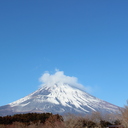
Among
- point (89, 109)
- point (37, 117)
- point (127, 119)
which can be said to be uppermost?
point (89, 109)

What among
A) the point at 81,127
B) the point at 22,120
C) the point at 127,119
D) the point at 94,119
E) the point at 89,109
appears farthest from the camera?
the point at 89,109

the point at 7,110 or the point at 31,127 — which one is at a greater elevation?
the point at 7,110

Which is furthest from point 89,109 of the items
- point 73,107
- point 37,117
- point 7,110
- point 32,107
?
point 37,117

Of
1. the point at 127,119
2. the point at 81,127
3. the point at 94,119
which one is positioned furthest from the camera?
the point at 94,119

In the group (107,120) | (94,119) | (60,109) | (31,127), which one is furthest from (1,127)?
(60,109)

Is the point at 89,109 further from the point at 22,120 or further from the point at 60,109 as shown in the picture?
the point at 22,120

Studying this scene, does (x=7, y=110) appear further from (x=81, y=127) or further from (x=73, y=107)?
(x=81, y=127)

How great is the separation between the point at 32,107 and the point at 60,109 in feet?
64.2

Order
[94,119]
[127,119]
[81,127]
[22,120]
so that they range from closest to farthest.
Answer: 1. [127,119]
2. [81,127]
3. [94,119]
4. [22,120]

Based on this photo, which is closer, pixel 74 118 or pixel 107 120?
pixel 74 118

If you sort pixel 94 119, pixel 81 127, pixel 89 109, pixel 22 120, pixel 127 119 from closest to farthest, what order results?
1. pixel 127 119
2. pixel 81 127
3. pixel 94 119
4. pixel 22 120
5. pixel 89 109

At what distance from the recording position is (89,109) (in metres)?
196

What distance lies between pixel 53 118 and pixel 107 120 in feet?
24.9

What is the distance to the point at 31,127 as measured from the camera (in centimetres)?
3416
